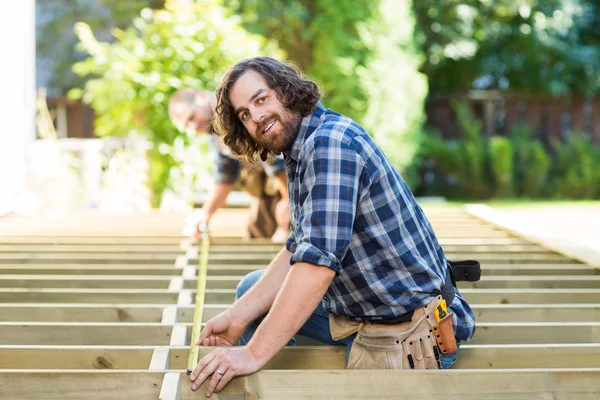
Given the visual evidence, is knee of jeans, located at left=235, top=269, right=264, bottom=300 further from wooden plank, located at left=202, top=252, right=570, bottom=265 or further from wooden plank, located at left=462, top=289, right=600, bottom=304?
wooden plank, located at left=202, top=252, right=570, bottom=265

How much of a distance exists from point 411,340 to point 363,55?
8025 mm

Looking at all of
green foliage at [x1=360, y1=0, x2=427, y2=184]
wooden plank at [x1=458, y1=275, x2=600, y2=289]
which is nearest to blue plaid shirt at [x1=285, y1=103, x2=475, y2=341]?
wooden plank at [x1=458, y1=275, x2=600, y2=289]

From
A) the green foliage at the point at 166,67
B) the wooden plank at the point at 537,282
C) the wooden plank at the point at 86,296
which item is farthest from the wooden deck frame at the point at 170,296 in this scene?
the green foliage at the point at 166,67

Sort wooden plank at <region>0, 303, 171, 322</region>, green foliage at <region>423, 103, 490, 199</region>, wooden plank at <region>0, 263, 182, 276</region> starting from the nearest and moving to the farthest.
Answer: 1. wooden plank at <region>0, 303, 171, 322</region>
2. wooden plank at <region>0, 263, 182, 276</region>
3. green foliage at <region>423, 103, 490, 199</region>

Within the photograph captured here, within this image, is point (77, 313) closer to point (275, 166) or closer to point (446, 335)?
point (446, 335)

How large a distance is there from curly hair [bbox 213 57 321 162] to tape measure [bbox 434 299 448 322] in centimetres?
66

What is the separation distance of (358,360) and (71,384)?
2.65 ft

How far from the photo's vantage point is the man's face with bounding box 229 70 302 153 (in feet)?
7.68

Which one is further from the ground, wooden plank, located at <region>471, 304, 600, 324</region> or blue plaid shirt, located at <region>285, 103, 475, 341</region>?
blue plaid shirt, located at <region>285, 103, 475, 341</region>

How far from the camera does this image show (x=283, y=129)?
7.70 feet

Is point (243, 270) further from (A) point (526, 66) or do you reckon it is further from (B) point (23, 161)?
(A) point (526, 66)

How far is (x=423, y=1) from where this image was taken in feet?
39.2

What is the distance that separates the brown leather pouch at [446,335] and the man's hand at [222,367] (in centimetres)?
53

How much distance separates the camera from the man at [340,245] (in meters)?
2.16
